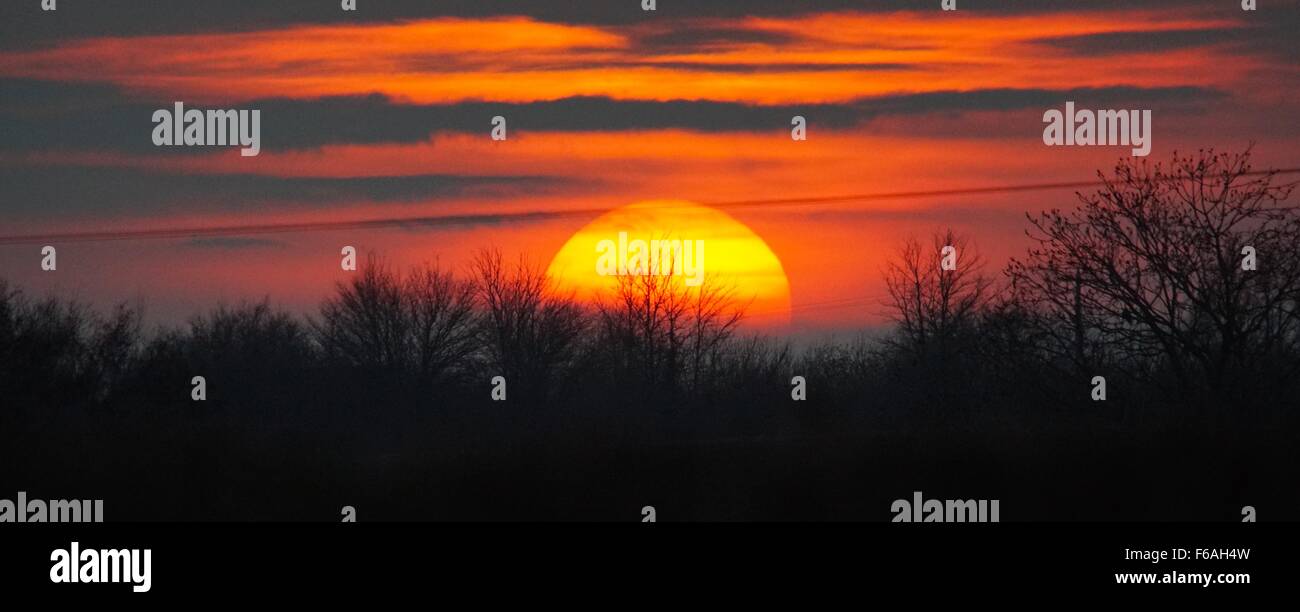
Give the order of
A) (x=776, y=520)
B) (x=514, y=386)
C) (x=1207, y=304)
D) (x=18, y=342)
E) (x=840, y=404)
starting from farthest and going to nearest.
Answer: (x=514, y=386)
(x=840, y=404)
(x=18, y=342)
(x=1207, y=304)
(x=776, y=520)

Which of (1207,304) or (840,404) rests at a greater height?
(1207,304)

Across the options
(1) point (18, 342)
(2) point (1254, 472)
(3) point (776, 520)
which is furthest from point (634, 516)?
(1) point (18, 342)

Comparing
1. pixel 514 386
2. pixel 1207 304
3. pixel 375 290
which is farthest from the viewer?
pixel 375 290

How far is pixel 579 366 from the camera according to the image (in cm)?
6081

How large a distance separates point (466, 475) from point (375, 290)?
123 ft

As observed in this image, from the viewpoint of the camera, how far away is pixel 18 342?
1570 inches
